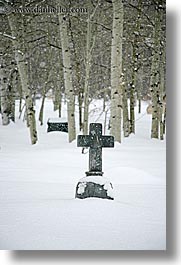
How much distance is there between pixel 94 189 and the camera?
2.39m

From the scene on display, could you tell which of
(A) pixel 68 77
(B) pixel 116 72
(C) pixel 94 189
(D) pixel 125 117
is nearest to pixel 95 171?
(C) pixel 94 189

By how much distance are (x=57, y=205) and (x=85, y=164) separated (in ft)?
1.49

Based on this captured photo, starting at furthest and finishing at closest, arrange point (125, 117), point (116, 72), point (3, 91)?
point (3, 91), point (125, 117), point (116, 72)

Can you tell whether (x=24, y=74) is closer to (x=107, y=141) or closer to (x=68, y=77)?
(x=68, y=77)

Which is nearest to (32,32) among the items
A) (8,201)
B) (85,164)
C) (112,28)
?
(112,28)

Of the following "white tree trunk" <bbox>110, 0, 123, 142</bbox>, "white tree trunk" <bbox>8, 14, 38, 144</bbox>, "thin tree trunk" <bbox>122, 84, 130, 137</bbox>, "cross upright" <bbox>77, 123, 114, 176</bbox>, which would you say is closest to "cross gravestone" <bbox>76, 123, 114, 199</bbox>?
"cross upright" <bbox>77, 123, 114, 176</bbox>

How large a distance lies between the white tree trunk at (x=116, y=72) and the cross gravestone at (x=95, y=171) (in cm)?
85

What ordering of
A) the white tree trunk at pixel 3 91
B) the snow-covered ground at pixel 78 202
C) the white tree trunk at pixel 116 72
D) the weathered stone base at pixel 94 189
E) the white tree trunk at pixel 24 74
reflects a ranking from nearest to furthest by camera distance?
the snow-covered ground at pixel 78 202, the weathered stone base at pixel 94 189, the white tree trunk at pixel 116 72, the white tree trunk at pixel 24 74, the white tree trunk at pixel 3 91

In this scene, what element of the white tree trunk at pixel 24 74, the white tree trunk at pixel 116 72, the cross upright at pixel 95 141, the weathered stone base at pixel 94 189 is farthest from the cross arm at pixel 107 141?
the white tree trunk at pixel 24 74

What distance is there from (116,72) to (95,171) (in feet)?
3.82

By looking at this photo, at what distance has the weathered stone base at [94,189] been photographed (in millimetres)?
2383

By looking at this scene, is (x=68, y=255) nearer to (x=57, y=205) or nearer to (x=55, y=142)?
(x=57, y=205)

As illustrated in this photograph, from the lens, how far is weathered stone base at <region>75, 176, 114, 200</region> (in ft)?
7.82

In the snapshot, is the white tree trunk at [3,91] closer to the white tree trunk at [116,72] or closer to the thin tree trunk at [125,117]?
the thin tree trunk at [125,117]
